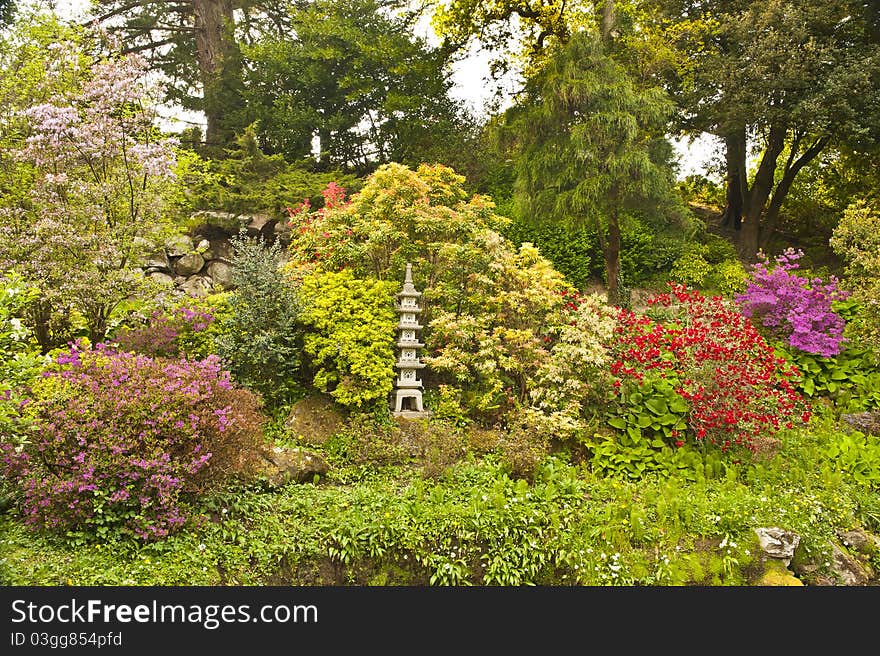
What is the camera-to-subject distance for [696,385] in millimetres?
6875

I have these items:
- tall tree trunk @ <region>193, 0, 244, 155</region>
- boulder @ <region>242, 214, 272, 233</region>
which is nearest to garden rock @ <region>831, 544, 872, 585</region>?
boulder @ <region>242, 214, 272, 233</region>

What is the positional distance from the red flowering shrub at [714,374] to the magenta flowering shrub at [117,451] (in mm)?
4705

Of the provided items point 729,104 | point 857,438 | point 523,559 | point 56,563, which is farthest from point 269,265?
point 729,104

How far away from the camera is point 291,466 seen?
5984mm

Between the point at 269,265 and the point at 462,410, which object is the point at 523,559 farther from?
the point at 269,265

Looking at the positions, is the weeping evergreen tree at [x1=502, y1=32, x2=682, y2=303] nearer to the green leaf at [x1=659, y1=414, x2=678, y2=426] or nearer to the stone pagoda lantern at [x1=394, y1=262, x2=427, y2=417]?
the green leaf at [x1=659, y1=414, x2=678, y2=426]

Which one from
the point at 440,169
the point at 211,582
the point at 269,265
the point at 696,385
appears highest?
the point at 440,169

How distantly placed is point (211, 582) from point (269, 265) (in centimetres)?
407

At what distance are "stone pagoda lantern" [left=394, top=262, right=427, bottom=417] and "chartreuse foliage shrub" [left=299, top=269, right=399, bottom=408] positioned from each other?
0.44 feet

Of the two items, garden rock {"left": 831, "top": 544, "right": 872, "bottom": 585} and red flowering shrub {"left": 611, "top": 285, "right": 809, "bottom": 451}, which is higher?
red flowering shrub {"left": 611, "top": 285, "right": 809, "bottom": 451}

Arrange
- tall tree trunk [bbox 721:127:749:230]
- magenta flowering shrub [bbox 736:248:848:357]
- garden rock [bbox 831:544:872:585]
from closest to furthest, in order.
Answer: garden rock [bbox 831:544:872:585] < magenta flowering shrub [bbox 736:248:848:357] < tall tree trunk [bbox 721:127:749:230]

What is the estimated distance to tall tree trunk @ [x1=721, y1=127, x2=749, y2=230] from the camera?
47.6 ft

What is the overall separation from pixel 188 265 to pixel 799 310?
11.5 meters

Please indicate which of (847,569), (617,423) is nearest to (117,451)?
(617,423)
